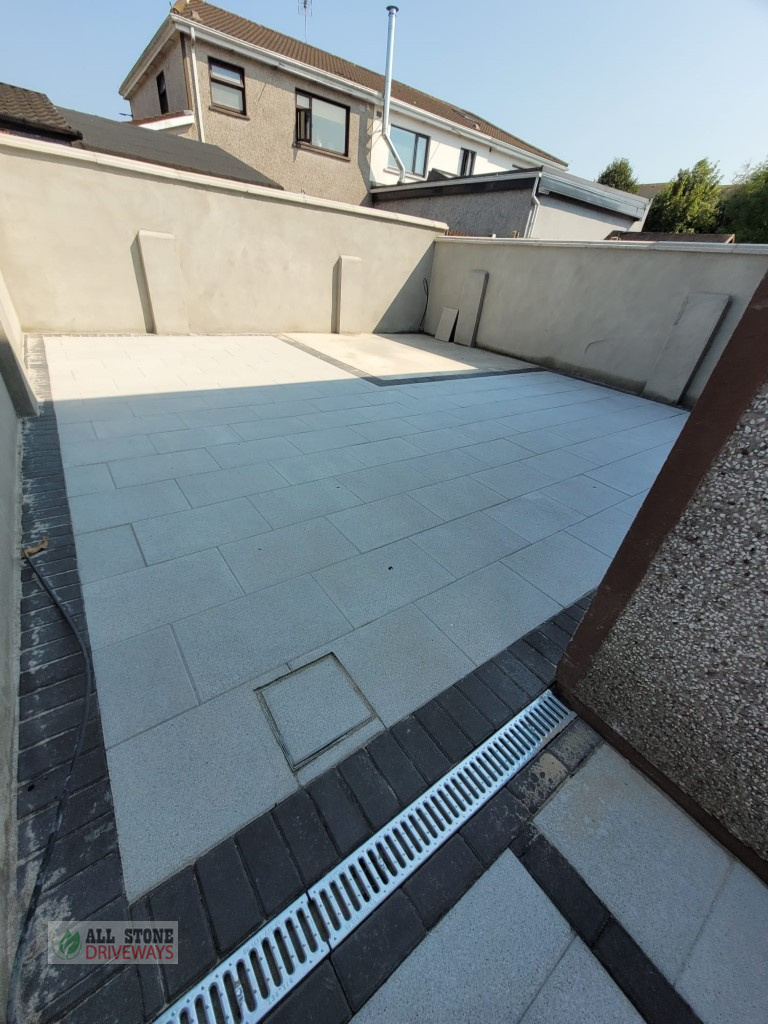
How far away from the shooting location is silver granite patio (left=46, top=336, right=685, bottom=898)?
148 cm

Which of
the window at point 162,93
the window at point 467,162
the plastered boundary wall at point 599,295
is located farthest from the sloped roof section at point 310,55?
the plastered boundary wall at point 599,295

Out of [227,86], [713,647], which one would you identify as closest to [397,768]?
[713,647]

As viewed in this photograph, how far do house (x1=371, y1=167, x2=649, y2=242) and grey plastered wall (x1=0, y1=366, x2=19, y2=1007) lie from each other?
11.1 m

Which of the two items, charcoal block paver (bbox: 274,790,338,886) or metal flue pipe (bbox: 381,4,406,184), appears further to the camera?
metal flue pipe (bbox: 381,4,406,184)

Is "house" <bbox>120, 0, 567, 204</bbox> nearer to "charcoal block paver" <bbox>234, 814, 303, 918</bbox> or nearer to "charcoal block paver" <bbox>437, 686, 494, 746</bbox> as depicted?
"charcoal block paver" <bbox>437, 686, 494, 746</bbox>

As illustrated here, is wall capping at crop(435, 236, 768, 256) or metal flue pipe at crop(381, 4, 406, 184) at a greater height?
metal flue pipe at crop(381, 4, 406, 184)

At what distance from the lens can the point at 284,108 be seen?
11.5 meters

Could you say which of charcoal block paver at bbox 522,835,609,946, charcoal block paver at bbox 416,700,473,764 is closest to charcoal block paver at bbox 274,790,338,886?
charcoal block paver at bbox 416,700,473,764

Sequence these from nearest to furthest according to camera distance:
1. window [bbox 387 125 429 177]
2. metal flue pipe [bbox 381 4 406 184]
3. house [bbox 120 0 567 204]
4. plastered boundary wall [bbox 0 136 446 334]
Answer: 1. plastered boundary wall [bbox 0 136 446 334]
2. house [bbox 120 0 567 204]
3. metal flue pipe [bbox 381 4 406 184]
4. window [bbox 387 125 429 177]

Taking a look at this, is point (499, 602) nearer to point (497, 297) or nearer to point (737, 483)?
point (737, 483)

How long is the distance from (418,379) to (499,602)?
433cm

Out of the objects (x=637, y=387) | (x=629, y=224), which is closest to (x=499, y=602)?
(x=637, y=387)

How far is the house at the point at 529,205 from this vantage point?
9.96 m

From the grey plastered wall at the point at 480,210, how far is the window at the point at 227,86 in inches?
197
